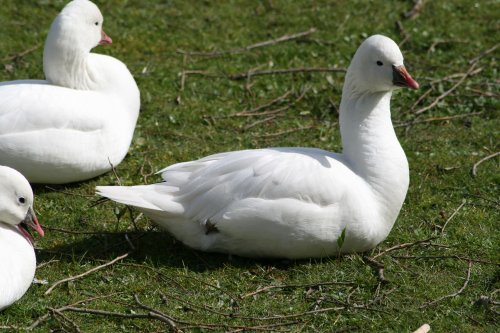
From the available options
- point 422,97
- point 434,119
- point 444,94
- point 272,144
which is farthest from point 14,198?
point 444,94

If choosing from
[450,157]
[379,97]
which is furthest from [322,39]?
[379,97]

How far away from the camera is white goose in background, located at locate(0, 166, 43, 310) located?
5.51 m

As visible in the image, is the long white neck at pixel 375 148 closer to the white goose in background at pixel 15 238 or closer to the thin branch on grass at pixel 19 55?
the white goose in background at pixel 15 238

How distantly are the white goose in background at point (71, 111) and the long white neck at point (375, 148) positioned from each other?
2.12 metres

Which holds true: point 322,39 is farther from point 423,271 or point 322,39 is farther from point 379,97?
point 423,271

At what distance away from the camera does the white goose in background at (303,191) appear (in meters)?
6.12

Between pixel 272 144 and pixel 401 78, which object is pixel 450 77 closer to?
pixel 272 144

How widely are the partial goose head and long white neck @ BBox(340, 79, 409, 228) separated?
2548 mm

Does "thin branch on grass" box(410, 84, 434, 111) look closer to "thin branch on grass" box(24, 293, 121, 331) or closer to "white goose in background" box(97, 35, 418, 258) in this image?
"white goose in background" box(97, 35, 418, 258)

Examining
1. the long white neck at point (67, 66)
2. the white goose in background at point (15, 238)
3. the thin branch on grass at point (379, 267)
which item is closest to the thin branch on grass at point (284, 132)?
the long white neck at point (67, 66)

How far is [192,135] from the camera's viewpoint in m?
8.68

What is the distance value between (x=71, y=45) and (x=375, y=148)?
Result: 2955mm

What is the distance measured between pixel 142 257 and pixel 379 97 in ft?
6.70

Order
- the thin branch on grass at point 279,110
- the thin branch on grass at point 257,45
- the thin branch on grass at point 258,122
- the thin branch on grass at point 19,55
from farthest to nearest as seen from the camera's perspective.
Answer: the thin branch on grass at point 257,45 → the thin branch on grass at point 19,55 → the thin branch on grass at point 279,110 → the thin branch on grass at point 258,122
